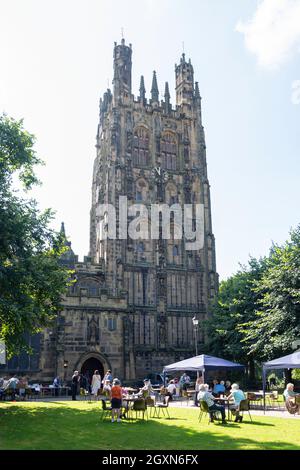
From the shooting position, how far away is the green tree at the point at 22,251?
1878 centimetres

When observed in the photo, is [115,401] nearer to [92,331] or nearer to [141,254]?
[92,331]

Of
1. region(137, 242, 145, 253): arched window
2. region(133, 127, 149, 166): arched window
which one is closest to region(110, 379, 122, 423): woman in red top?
region(137, 242, 145, 253): arched window

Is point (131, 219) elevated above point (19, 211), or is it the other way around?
point (131, 219)

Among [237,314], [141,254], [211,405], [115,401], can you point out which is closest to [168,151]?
[141,254]

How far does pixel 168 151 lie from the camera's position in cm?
5784

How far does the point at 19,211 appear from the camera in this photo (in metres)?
20.6

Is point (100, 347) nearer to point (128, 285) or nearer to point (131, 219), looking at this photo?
point (128, 285)

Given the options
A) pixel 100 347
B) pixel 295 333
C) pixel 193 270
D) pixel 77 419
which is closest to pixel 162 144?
pixel 193 270

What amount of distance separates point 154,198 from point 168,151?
780cm

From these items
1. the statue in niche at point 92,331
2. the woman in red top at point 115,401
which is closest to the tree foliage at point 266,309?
the statue in niche at point 92,331

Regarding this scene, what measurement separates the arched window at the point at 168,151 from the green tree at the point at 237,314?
21124mm

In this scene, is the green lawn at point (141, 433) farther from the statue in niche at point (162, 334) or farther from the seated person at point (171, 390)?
the statue in niche at point (162, 334)
